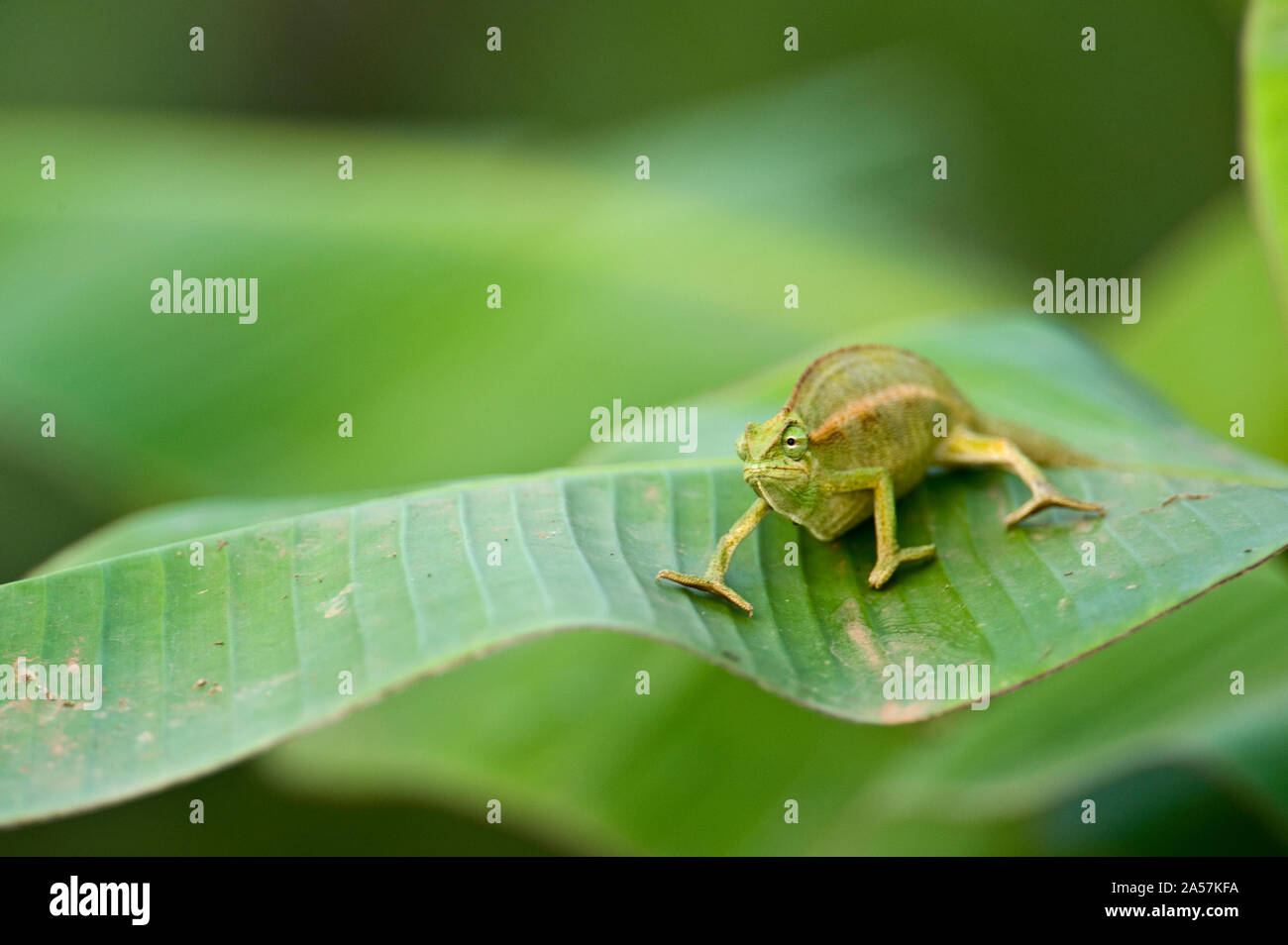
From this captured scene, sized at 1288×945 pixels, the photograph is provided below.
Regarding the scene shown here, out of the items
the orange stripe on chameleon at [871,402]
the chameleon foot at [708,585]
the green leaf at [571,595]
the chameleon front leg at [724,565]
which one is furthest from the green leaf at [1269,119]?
the chameleon foot at [708,585]

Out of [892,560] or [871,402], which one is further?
[871,402]

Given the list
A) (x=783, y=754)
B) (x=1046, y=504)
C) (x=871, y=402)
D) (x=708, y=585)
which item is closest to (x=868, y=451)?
(x=871, y=402)

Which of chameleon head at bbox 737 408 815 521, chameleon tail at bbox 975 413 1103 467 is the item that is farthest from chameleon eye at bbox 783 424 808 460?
chameleon tail at bbox 975 413 1103 467

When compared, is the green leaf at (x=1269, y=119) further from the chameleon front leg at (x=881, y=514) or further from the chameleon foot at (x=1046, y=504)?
the chameleon front leg at (x=881, y=514)

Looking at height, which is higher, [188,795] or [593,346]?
[593,346]

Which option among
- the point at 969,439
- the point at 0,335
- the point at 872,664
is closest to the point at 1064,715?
the point at 969,439

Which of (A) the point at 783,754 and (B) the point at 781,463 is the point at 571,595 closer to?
(B) the point at 781,463

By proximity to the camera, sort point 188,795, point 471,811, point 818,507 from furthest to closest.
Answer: point 188,795
point 471,811
point 818,507

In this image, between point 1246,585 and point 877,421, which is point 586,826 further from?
point 1246,585
